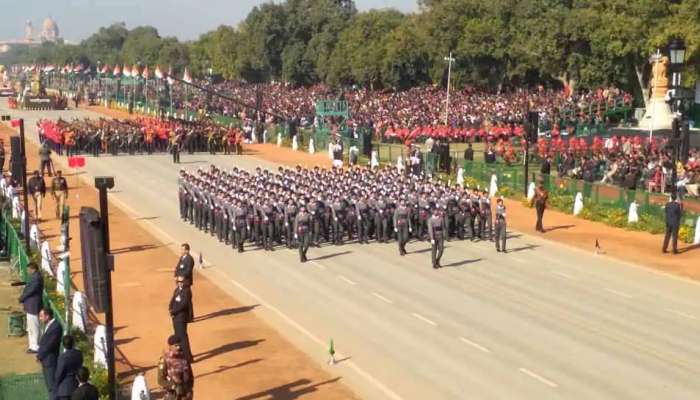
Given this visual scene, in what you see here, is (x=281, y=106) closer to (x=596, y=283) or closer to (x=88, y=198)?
(x=88, y=198)

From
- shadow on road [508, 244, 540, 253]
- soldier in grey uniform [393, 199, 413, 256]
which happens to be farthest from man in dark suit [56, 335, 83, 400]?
shadow on road [508, 244, 540, 253]

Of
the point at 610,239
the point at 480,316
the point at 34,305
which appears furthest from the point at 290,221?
the point at 34,305

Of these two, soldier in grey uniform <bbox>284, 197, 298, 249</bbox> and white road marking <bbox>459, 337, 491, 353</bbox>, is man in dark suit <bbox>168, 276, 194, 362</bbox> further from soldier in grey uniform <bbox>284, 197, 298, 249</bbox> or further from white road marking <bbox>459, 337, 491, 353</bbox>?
soldier in grey uniform <bbox>284, 197, 298, 249</bbox>

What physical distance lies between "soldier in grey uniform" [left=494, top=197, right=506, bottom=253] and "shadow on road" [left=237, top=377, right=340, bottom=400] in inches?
484

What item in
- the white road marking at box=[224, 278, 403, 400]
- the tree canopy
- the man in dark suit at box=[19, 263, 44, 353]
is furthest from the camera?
the tree canopy

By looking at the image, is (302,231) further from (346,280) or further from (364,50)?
(364,50)

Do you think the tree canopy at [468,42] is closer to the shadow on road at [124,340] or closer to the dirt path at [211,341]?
the dirt path at [211,341]

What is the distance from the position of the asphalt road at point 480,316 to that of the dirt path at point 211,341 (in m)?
0.51

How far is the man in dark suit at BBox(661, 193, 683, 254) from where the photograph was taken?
92.8ft

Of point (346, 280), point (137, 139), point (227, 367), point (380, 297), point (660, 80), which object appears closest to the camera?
point (227, 367)

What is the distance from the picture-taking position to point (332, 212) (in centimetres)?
2981

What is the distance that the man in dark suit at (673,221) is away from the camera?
1114 inches

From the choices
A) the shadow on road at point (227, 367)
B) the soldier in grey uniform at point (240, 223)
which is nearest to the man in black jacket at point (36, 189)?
the soldier in grey uniform at point (240, 223)

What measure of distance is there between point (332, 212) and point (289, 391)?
13555mm
